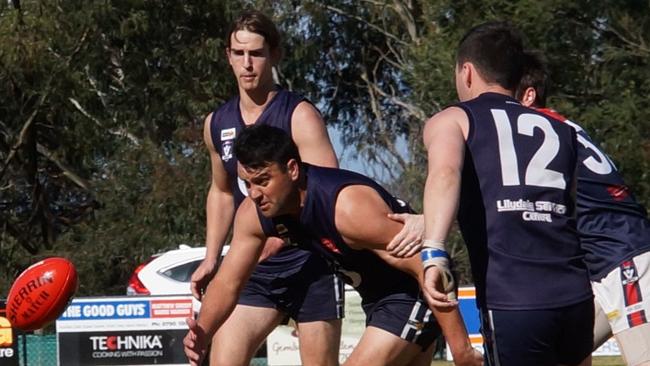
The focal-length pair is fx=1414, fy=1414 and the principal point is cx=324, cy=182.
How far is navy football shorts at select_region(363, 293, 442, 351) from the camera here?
19.8 ft

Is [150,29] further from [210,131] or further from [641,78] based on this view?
[210,131]

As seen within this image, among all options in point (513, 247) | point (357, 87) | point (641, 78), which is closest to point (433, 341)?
point (513, 247)

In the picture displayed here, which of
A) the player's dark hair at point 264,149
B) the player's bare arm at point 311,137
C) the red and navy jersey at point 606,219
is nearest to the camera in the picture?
the player's dark hair at point 264,149

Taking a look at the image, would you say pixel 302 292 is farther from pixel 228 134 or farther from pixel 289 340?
pixel 289 340

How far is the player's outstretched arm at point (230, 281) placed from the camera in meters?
6.01

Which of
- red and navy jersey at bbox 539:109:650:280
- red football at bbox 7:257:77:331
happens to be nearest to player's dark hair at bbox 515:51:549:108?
red and navy jersey at bbox 539:109:650:280

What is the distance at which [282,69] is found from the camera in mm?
32406

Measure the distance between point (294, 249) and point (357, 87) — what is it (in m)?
28.1

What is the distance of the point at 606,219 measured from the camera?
695 centimetres

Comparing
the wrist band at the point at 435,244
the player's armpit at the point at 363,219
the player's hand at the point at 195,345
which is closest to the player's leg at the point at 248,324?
the player's hand at the point at 195,345

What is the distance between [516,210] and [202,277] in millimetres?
2691

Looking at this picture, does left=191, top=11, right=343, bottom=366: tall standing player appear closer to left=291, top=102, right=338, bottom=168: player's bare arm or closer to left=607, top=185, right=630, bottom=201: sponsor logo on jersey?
left=291, top=102, right=338, bottom=168: player's bare arm

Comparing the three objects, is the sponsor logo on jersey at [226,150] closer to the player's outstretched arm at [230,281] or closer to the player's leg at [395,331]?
the player's outstretched arm at [230,281]

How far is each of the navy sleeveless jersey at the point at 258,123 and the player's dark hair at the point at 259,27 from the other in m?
0.26
